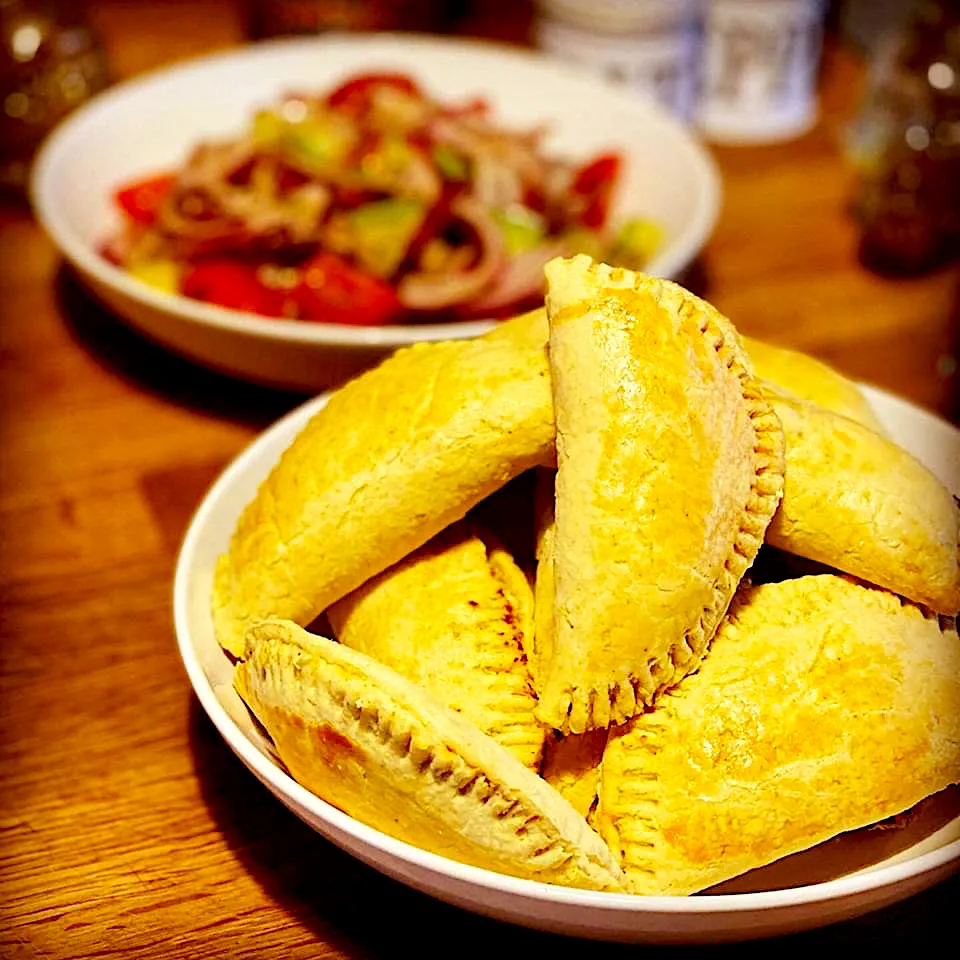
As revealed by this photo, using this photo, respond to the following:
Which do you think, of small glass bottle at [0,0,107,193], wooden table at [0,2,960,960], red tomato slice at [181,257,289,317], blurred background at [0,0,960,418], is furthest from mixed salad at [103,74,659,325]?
small glass bottle at [0,0,107,193]

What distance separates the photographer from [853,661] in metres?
0.75

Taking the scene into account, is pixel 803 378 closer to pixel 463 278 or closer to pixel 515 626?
pixel 515 626

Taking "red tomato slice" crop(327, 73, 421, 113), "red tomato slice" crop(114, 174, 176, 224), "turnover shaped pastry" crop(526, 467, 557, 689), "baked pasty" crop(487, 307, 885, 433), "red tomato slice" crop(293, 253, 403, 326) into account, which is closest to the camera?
"turnover shaped pastry" crop(526, 467, 557, 689)

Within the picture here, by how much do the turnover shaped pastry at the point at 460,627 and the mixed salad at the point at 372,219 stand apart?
0.60 m

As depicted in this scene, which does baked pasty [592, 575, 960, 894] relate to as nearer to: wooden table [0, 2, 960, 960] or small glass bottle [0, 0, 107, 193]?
wooden table [0, 2, 960, 960]

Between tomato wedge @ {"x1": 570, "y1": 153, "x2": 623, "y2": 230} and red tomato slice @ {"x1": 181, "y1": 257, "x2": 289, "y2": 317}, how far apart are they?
1.60 feet

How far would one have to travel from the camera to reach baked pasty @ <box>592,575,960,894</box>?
27.7 inches

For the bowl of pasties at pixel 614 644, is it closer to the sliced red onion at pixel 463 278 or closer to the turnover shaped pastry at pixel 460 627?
the turnover shaped pastry at pixel 460 627

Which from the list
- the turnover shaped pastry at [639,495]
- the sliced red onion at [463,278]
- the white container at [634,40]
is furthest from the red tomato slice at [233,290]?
the white container at [634,40]

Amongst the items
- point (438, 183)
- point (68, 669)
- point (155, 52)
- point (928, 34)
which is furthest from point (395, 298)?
point (155, 52)

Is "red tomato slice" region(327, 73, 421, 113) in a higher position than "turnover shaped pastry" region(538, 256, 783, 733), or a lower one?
lower

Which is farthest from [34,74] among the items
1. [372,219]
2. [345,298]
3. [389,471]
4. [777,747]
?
[777,747]

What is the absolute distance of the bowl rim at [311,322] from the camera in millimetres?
1245

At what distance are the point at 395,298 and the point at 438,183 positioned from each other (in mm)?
236
